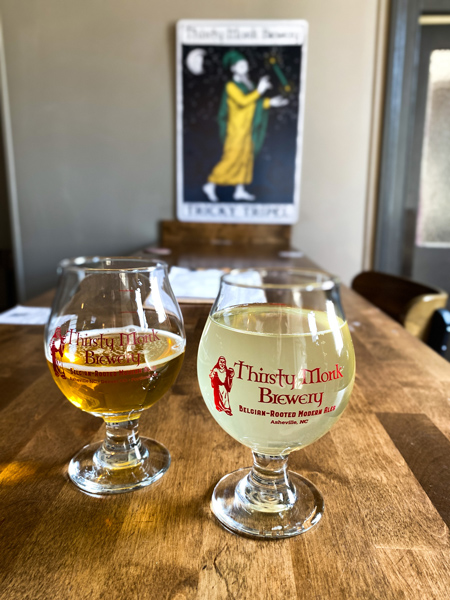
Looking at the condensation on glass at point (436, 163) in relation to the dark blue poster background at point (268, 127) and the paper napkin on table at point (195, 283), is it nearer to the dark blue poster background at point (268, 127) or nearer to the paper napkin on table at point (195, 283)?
the dark blue poster background at point (268, 127)

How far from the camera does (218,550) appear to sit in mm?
327

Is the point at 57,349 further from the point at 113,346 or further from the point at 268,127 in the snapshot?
the point at 268,127

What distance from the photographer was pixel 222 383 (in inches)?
13.8

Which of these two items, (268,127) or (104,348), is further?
(268,127)

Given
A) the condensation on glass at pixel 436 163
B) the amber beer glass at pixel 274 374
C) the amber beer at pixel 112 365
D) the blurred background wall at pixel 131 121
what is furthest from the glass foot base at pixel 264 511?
the condensation on glass at pixel 436 163

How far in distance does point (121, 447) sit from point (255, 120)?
7.67 feet

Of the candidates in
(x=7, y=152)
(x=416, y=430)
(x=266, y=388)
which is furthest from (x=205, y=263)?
(x=7, y=152)

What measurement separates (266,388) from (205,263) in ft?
4.69

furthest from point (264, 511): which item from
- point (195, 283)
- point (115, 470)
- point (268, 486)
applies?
point (195, 283)

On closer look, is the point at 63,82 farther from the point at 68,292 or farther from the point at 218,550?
the point at 218,550

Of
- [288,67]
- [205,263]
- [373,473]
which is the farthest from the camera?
[288,67]

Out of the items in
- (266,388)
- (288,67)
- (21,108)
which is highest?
(288,67)

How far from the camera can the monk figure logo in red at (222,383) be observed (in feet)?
1.14

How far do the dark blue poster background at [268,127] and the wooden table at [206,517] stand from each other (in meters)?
2.13
